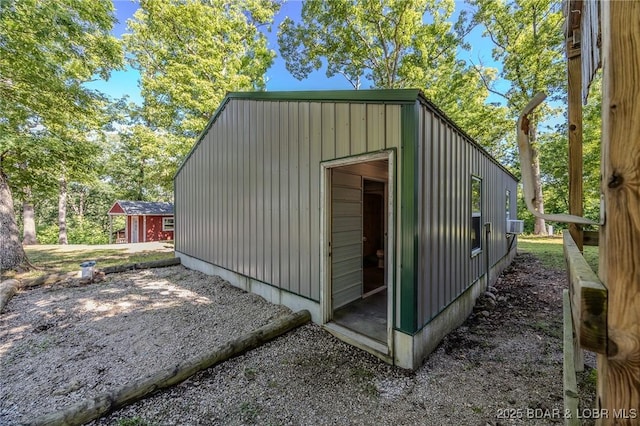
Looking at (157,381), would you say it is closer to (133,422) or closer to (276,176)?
(133,422)

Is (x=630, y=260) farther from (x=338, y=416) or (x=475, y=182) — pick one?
(x=475, y=182)

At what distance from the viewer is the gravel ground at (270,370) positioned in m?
2.20

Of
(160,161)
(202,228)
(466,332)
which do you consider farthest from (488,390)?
(160,161)

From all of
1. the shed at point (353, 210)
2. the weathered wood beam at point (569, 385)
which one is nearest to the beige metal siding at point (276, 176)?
the shed at point (353, 210)

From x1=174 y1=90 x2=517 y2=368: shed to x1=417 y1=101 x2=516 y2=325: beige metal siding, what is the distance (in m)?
0.02

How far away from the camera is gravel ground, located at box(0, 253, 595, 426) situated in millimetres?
2203

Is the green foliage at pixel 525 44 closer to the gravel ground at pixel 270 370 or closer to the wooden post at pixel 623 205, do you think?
the gravel ground at pixel 270 370

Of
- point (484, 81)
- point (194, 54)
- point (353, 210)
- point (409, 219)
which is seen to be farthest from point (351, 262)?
point (484, 81)

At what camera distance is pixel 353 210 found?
14.9 ft

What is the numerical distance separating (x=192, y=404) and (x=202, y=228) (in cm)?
523

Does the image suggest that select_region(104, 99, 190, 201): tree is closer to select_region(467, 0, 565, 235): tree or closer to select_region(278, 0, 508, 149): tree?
select_region(278, 0, 508, 149): tree

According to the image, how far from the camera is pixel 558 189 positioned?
17.4 m

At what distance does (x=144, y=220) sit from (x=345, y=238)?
16.8 m

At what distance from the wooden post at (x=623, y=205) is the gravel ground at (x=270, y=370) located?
1861 millimetres
